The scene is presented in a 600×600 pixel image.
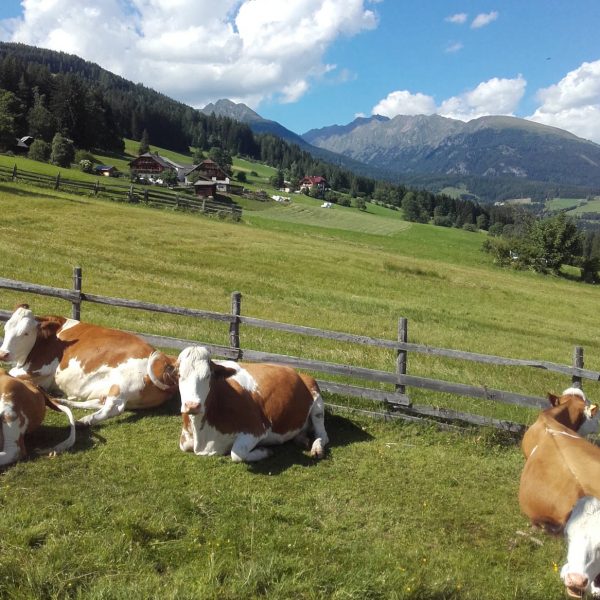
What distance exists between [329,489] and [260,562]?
1.74 metres

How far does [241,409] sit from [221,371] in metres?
0.52

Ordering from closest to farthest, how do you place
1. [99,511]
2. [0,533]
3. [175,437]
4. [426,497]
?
[0,533] → [99,511] → [426,497] → [175,437]

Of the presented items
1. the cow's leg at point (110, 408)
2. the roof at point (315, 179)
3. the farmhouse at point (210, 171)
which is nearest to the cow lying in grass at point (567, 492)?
→ the cow's leg at point (110, 408)

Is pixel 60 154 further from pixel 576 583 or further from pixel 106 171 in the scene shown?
pixel 576 583

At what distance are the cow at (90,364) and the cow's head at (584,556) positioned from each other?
502cm

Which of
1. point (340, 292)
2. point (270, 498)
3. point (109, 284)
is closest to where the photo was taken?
point (270, 498)

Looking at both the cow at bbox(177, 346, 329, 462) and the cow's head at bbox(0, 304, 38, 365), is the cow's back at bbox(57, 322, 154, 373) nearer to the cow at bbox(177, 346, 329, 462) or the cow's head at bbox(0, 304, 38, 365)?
the cow's head at bbox(0, 304, 38, 365)

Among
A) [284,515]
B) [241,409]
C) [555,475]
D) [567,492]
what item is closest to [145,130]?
[241,409]

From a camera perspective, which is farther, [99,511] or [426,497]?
[426,497]

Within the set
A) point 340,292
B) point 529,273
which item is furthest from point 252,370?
point 529,273

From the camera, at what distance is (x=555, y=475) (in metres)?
5.30

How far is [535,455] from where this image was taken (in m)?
5.81

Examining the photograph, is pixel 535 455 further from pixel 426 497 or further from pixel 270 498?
pixel 270 498

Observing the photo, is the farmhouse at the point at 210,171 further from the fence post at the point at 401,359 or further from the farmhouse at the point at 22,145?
the fence post at the point at 401,359
